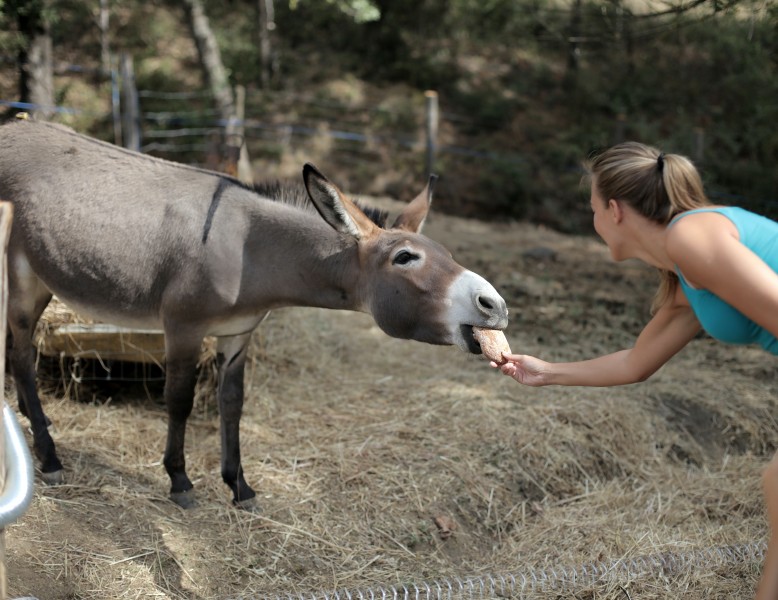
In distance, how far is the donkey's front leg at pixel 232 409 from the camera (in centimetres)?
423

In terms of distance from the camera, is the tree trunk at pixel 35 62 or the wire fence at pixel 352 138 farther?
the wire fence at pixel 352 138

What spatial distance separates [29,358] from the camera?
426 cm

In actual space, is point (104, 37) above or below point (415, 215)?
above

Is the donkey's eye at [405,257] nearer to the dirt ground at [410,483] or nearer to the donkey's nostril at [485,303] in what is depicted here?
the donkey's nostril at [485,303]

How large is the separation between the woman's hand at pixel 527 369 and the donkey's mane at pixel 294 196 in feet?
3.23

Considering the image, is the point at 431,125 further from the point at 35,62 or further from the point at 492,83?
the point at 35,62

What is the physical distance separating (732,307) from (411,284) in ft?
4.59

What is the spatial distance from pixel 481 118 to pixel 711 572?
12067mm

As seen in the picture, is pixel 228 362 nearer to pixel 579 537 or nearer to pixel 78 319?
pixel 78 319

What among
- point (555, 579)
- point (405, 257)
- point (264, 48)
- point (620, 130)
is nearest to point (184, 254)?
point (405, 257)

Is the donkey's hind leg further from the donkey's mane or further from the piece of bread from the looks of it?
the piece of bread

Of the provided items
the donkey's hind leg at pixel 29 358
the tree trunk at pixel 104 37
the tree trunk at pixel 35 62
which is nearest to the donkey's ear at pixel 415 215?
the donkey's hind leg at pixel 29 358

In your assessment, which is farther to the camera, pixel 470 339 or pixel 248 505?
pixel 248 505

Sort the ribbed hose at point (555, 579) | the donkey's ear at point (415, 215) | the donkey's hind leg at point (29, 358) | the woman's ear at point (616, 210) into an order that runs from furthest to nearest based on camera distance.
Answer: the donkey's hind leg at point (29, 358), the donkey's ear at point (415, 215), the ribbed hose at point (555, 579), the woman's ear at point (616, 210)
